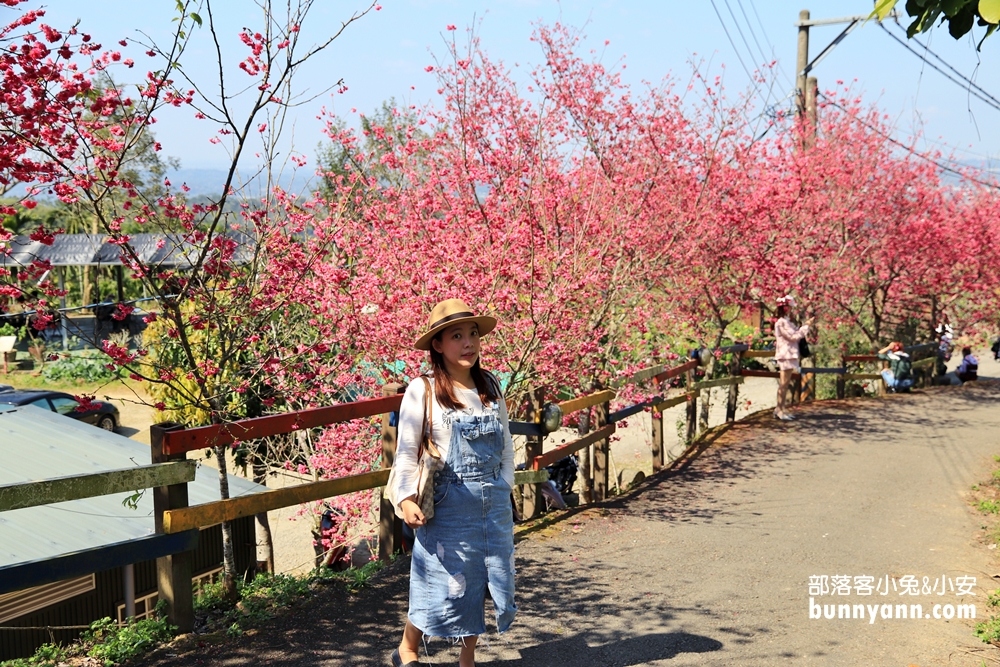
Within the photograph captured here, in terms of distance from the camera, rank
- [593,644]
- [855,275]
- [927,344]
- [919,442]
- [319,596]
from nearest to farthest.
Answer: [593,644] < [319,596] < [919,442] < [855,275] < [927,344]

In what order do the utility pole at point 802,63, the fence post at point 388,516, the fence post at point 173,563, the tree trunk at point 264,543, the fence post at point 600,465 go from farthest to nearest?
1. the utility pole at point 802,63
2. the fence post at point 600,465
3. the tree trunk at point 264,543
4. the fence post at point 388,516
5. the fence post at point 173,563

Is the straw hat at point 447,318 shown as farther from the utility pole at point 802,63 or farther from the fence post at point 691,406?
the utility pole at point 802,63

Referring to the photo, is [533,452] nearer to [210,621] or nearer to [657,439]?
[210,621]

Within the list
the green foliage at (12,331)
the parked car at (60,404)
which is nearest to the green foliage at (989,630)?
the parked car at (60,404)

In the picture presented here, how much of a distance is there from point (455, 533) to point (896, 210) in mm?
15838

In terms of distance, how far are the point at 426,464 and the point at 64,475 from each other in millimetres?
5830

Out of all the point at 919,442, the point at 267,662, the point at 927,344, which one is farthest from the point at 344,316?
the point at 927,344

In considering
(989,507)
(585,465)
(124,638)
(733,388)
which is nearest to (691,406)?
(733,388)

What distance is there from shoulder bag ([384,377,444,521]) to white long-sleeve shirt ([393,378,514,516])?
16mm

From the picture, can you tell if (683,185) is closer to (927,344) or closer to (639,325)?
(639,325)

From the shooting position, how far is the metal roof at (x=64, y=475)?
7234 mm

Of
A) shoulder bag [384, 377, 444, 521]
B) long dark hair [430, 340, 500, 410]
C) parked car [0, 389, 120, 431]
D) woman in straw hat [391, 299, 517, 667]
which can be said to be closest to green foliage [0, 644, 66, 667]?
woman in straw hat [391, 299, 517, 667]

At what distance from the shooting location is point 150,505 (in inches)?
326

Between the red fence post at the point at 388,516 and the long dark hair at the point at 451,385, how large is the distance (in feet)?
6.87
